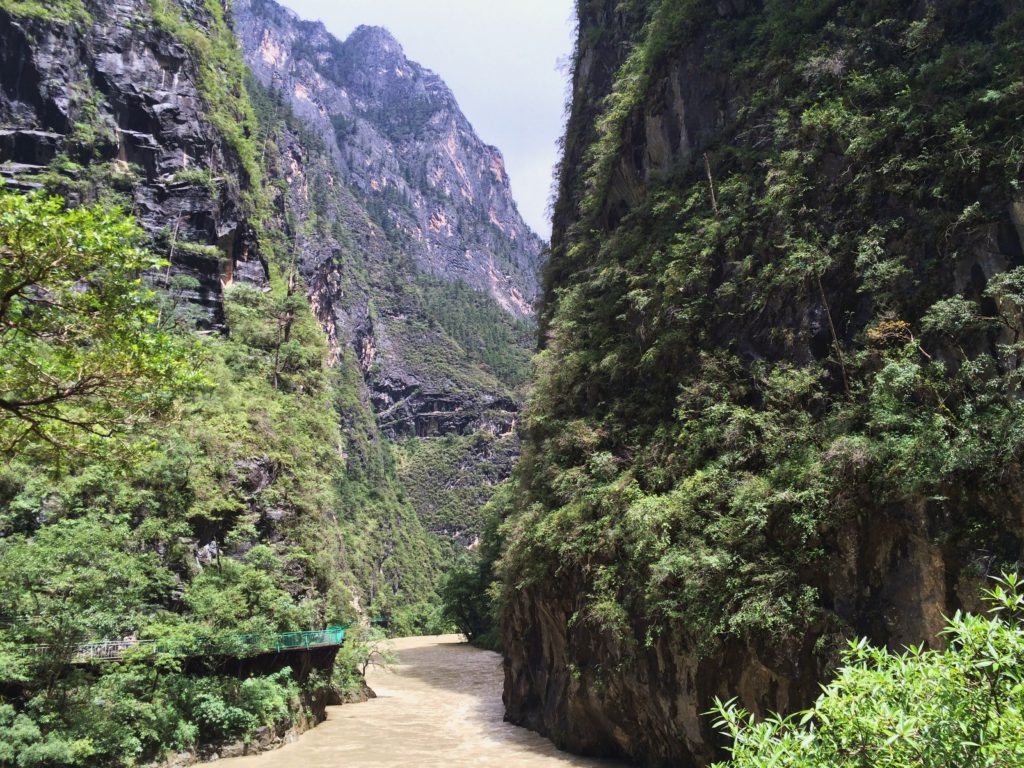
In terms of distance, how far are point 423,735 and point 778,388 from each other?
16187mm

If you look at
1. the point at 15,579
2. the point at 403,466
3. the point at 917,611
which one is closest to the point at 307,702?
the point at 15,579

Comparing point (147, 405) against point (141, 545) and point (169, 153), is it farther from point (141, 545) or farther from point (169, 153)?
point (169, 153)

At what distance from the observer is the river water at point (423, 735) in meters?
18.1

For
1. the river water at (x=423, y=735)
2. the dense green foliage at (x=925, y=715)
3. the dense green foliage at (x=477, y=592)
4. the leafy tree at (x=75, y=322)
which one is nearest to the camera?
the dense green foliage at (x=925, y=715)

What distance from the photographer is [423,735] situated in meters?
22.1

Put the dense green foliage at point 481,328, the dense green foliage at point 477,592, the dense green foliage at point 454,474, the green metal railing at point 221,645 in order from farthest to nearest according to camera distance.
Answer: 1. the dense green foliage at point 481,328
2. the dense green foliage at point 454,474
3. the dense green foliage at point 477,592
4. the green metal railing at point 221,645

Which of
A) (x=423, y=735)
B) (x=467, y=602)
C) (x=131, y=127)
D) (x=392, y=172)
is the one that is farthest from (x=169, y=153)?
(x=392, y=172)

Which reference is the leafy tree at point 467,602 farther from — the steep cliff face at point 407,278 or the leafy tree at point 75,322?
the leafy tree at point 75,322

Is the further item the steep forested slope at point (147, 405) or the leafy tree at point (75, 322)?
the steep forested slope at point (147, 405)

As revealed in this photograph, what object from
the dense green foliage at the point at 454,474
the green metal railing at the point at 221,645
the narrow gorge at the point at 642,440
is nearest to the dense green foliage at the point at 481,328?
the dense green foliage at the point at 454,474

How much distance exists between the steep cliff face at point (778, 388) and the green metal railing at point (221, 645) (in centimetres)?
671

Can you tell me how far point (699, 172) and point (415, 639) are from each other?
54.5 meters

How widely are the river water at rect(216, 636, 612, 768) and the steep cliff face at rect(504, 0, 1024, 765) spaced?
127 centimetres

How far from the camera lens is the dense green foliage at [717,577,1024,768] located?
301cm
